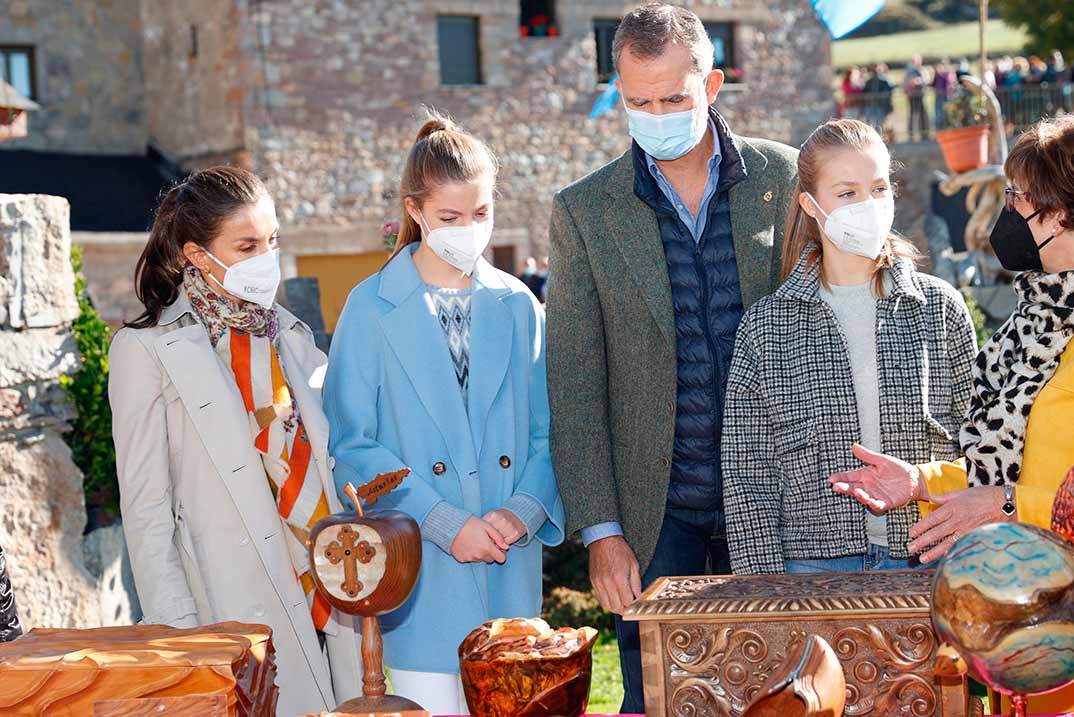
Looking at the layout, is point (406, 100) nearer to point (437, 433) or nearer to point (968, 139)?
point (968, 139)

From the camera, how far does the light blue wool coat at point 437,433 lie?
3.09 metres

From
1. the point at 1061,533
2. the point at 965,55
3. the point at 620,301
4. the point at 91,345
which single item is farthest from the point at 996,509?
the point at 965,55

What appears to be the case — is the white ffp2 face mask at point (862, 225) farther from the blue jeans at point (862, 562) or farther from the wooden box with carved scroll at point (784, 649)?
the wooden box with carved scroll at point (784, 649)

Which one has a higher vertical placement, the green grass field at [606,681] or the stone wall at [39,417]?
the stone wall at [39,417]

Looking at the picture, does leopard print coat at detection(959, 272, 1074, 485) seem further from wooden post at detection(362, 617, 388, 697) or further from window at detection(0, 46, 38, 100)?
window at detection(0, 46, 38, 100)

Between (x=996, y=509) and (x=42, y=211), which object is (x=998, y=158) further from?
(x=996, y=509)

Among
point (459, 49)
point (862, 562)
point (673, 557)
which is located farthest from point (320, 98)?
point (862, 562)

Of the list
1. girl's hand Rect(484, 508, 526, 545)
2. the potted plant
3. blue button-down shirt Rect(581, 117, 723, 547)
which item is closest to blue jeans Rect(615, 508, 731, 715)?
blue button-down shirt Rect(581, 117, 723, 547)

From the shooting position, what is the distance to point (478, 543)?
2.96m

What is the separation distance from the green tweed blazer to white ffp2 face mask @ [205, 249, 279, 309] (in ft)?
2.20

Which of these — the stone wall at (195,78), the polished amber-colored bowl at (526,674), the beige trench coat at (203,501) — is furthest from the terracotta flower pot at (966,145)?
the polished amber-colored bowl at (526,674)

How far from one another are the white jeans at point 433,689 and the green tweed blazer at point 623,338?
455 millimetres

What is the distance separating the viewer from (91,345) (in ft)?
18.0

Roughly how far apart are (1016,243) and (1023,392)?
30 centimetres
